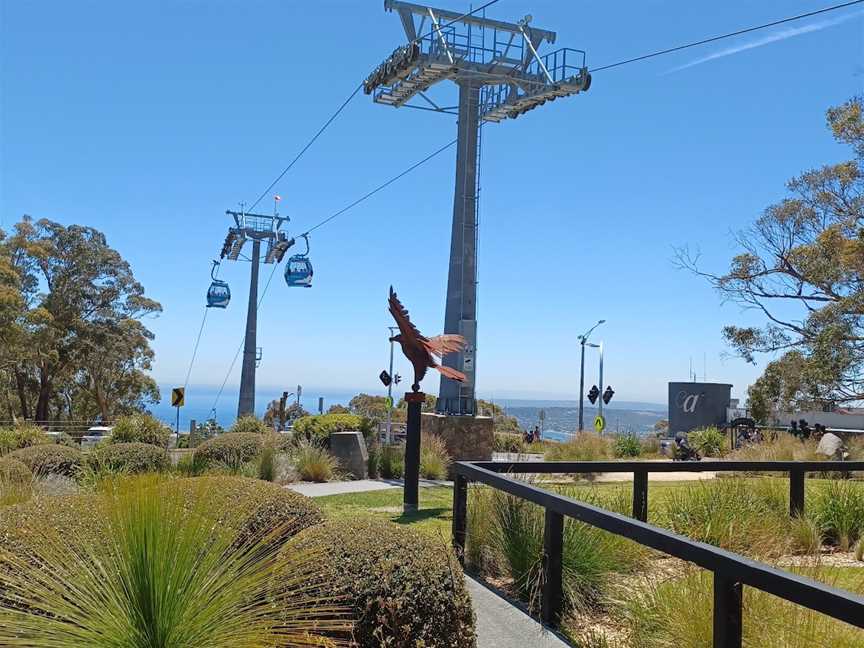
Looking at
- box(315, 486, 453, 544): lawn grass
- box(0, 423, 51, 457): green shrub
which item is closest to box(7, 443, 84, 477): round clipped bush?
box(315, 486, 453, 544): lawn grass

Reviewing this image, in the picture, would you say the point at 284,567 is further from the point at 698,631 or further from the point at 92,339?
the point at 92,339

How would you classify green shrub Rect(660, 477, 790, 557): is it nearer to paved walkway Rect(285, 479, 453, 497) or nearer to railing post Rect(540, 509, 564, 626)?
railing post Rect(540, 509, 564, 626)

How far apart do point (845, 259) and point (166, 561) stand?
26226 millimetres

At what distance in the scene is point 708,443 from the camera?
25734 mm

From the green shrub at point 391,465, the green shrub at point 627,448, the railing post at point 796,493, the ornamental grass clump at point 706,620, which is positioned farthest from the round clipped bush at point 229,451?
the green shrub at point 627,448

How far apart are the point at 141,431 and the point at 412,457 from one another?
Answer: 10.5 meters

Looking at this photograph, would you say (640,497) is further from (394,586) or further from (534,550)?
(394,586)

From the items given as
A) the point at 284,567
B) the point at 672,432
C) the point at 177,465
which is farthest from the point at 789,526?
the point at 672,432

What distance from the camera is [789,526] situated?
25.3ft

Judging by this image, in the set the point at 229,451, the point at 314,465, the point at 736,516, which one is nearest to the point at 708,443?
the point at 314,465

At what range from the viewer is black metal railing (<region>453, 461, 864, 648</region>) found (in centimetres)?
325

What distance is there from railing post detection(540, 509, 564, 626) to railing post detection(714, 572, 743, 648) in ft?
6.20

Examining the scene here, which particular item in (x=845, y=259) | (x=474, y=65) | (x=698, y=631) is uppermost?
(x=474, y=65)

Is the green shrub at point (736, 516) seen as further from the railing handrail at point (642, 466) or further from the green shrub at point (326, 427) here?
the green shrub at point (326, 427)
